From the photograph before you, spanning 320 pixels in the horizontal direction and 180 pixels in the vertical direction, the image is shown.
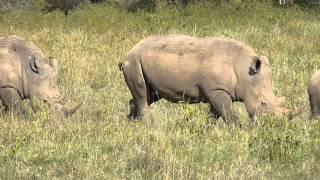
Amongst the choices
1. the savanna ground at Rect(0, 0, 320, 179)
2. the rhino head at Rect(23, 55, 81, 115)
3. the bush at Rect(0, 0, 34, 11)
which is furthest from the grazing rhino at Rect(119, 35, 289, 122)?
the bush at Rect(0, 0, 34, 11)

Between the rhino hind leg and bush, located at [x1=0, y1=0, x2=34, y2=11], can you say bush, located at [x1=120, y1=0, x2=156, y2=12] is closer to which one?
bush, located at [x1=0, y1=0, x2=34, y2=11]

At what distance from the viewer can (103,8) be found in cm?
2852

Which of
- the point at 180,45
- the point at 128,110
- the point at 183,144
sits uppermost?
the point at 180,45

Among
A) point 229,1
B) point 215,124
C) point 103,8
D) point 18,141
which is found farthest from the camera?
point 229,1

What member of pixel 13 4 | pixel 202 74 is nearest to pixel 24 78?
pixel 202 74

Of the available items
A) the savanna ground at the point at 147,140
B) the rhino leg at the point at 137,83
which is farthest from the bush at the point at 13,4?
the rhino leg at the point at 137,83

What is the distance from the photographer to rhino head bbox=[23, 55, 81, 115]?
873cm

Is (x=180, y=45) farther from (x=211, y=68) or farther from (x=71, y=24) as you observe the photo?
(x=71, y=24)

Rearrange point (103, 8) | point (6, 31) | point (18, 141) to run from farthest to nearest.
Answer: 1. point (103, 8)
2. point (6, 31)
3. point (18, 141)

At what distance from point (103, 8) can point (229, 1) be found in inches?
276

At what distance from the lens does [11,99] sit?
28.7ft

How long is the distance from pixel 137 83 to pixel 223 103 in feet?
4.30

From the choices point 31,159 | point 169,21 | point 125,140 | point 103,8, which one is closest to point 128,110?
point 125,140

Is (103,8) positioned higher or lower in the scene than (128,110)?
lower
